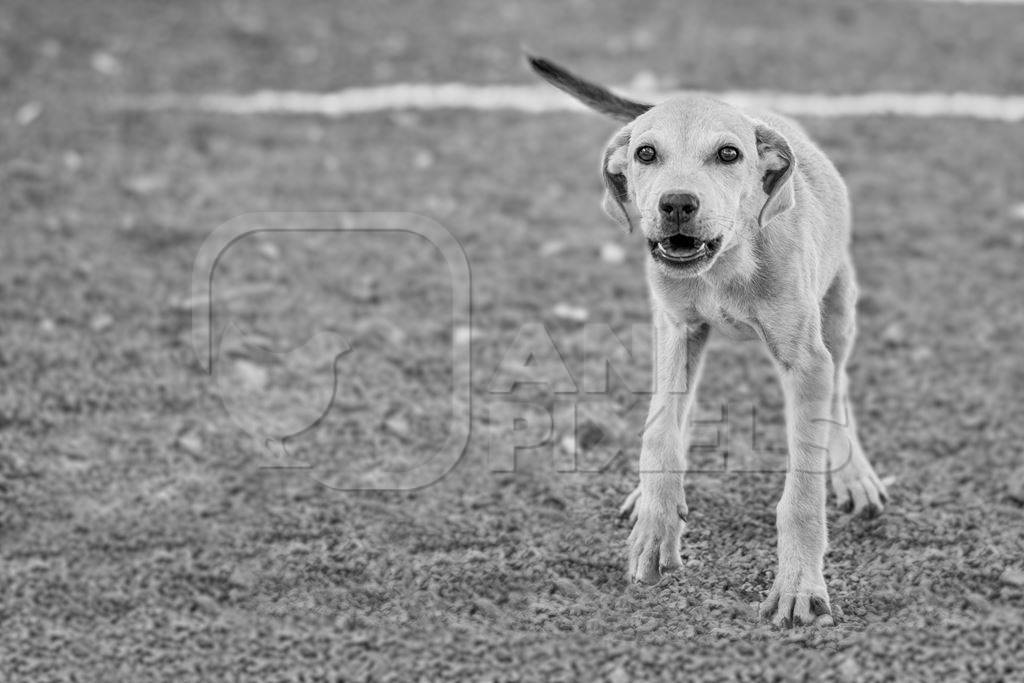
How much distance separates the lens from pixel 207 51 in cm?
1227

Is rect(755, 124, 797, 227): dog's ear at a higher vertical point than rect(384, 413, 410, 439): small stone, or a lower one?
higher

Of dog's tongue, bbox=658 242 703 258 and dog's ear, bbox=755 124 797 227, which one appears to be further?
dog's ear, bbox=755 124 797 227

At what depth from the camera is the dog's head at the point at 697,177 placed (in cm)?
454

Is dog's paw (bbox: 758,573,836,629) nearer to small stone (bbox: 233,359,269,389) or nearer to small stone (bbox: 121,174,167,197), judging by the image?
small stone (bbox: 233,359,269,389)

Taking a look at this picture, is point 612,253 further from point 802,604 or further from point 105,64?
point 105,64

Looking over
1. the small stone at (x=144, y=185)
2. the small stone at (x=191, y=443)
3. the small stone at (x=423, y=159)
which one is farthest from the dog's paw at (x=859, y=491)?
the small stone at (x=144, y=185)

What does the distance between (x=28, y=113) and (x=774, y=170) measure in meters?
7.67

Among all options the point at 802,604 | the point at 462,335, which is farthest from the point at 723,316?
the point at 462,335

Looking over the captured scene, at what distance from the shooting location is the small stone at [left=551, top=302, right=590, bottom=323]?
7.92 metres

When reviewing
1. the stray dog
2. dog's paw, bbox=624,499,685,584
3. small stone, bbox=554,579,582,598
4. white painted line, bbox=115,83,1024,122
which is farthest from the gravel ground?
the stray dog

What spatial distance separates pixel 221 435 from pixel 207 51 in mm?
6406

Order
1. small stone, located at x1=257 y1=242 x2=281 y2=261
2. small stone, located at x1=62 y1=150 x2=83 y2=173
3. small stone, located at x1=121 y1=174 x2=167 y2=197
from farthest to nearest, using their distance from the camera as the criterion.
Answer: small stone, located at x1=62 y1=150 x2=83 y2=173, small stone, located at x1=121 y1=174 x2=167 y2=197, small stone, located at x1=257 y1=242 x2=281 y2=261

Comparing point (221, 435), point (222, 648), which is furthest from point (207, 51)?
point (222, 648)

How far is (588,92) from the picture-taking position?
5.51 metres
